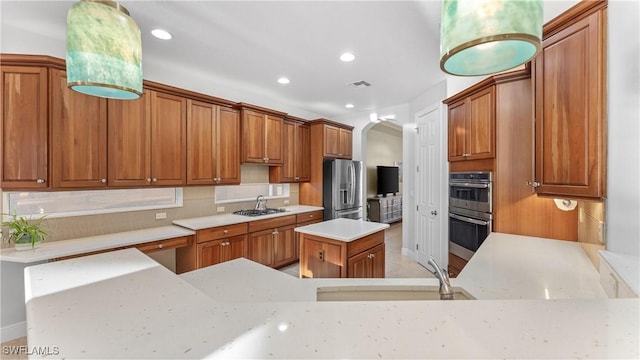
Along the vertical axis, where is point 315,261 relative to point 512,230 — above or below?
below

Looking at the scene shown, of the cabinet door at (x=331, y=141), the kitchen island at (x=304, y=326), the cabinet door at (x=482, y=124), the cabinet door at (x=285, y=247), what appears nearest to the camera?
the kitchen island at (x=304, y=326)

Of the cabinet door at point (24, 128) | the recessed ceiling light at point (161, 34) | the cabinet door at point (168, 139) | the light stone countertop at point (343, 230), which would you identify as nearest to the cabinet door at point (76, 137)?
the cabinet door at point (24, 128)

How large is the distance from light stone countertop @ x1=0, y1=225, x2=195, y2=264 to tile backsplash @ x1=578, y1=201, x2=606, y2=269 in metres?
3.37

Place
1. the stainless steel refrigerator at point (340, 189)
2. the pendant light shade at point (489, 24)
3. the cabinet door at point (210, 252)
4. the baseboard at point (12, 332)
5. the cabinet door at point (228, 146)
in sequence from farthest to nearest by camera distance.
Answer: the stainless steel refrigerator at point (340, 189) < the cabinet door at point (228, 146) < the cabinet door at point (210, 252) < the baseboard at point (12, 332) < the pendant light shade at point (489, 24)

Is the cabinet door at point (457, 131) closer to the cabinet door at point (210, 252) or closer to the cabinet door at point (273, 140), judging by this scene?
the cabinet door at point (273, 140)

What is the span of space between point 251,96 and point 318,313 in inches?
158

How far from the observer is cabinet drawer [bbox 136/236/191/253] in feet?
8.48

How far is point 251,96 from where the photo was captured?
4.25 metres

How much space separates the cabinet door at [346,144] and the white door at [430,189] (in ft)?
4.74

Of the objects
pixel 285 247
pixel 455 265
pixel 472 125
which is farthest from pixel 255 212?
pixel 472 125

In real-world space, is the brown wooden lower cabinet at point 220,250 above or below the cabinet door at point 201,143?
below

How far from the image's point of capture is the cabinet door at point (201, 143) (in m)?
3.20

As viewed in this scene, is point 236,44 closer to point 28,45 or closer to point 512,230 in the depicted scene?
point 28,45

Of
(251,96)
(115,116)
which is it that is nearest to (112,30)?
(115,116)
